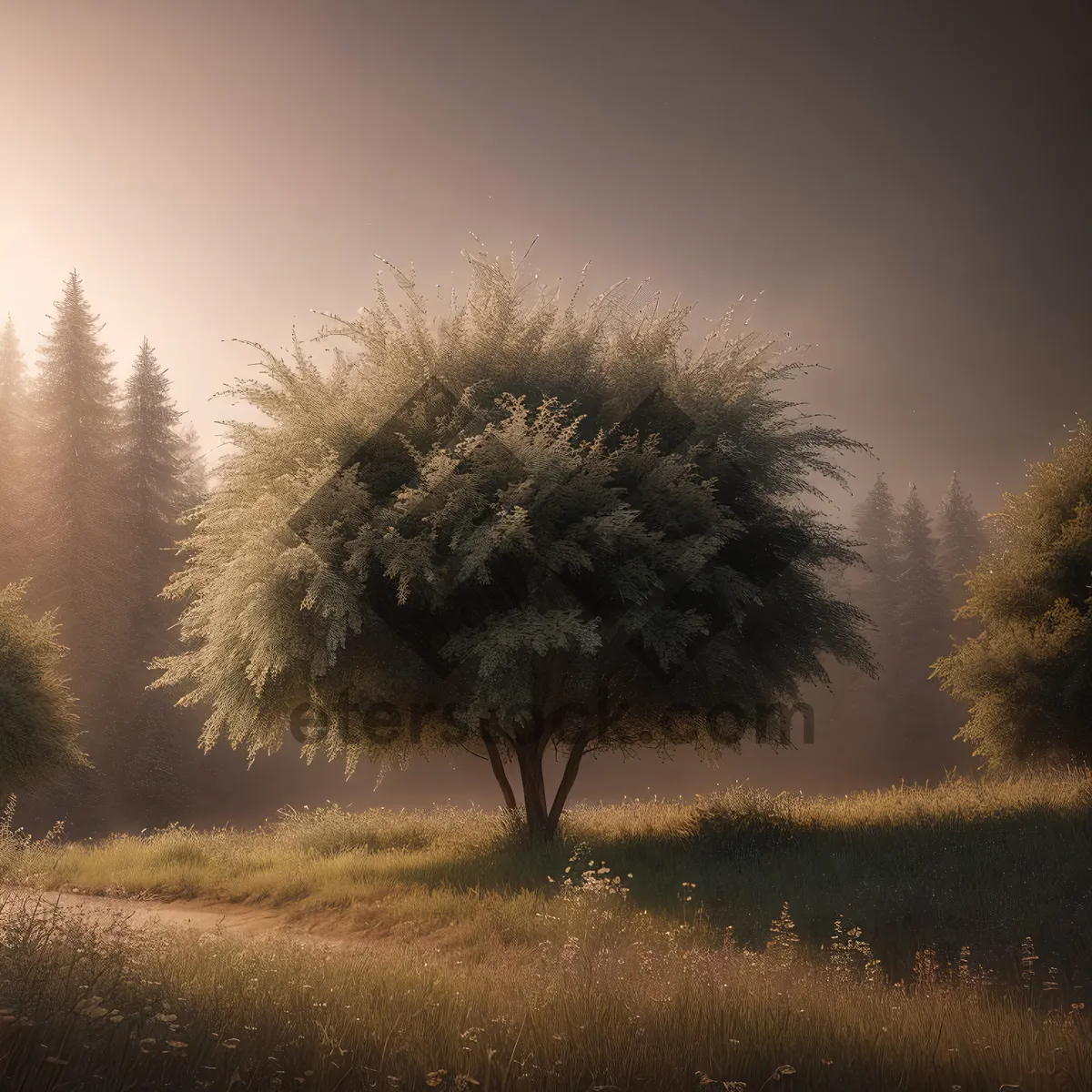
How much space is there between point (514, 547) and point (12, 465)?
33686 mm

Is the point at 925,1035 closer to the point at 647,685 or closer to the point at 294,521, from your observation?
the point at 647,685

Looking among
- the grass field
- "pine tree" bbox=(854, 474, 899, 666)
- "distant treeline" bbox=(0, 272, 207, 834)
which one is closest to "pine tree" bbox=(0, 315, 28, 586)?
"distant treeline" bbox=(0, 272, 207, 834)

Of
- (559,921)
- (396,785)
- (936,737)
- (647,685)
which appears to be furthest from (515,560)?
(936,737)

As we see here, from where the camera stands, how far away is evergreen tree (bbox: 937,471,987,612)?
6174 cm

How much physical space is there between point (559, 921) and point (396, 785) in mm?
38600

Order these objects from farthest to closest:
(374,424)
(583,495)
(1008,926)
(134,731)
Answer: (134,731) < (374,424) < (583,495) < (1008,926)

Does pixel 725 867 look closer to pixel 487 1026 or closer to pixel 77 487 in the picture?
pixel 487 1026

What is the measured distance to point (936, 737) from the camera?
5272cm

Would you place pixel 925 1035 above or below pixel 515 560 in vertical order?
below

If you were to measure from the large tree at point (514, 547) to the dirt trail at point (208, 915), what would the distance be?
8.33ft

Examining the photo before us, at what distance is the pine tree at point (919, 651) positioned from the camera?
52231mm

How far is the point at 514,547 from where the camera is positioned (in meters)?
11.2

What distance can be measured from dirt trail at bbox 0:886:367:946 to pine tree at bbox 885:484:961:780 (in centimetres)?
4695

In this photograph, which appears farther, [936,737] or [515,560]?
[936,737]
